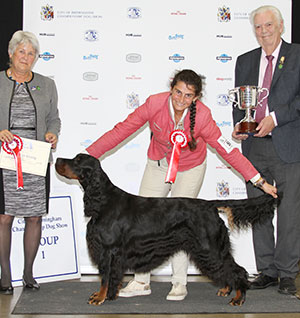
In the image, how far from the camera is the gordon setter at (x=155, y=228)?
3.29 m

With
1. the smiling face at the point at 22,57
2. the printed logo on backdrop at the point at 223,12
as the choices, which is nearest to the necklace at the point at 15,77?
the smiling face at the point at 22,57

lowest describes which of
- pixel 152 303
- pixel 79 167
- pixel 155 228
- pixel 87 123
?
pixel 152 303

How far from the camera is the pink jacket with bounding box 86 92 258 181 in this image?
338 centimetres

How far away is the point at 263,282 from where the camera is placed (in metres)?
3.85

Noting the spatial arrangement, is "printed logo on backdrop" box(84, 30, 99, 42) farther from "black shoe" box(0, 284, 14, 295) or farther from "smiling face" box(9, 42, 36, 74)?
"black shoe" box(0, 284, 14, 295)

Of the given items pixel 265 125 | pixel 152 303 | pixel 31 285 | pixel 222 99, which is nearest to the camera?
pixel 152 303

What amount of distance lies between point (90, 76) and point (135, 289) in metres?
2.14

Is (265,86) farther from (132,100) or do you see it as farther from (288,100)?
(132,100)

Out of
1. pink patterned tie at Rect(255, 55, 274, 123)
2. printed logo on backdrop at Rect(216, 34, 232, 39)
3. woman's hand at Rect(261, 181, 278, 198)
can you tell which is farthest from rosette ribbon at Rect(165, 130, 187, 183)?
printed logo on backdrop at Rect(216, 34, 232, 39)

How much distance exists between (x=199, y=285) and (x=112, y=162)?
147cm

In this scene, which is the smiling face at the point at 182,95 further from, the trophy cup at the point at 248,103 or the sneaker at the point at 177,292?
the sneaker at the point at 177,292

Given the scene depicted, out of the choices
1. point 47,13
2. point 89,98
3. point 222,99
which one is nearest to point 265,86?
point 222,99

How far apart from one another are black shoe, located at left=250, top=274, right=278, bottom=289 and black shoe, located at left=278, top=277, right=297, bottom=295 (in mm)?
145

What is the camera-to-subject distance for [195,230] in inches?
130
